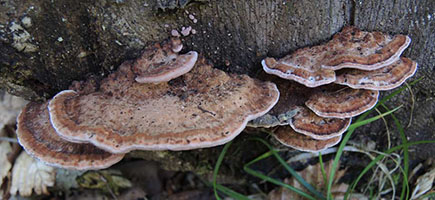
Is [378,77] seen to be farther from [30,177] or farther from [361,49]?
[30,177]

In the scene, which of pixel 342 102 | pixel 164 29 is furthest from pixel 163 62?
pixel 342 102

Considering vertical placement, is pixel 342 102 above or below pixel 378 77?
below

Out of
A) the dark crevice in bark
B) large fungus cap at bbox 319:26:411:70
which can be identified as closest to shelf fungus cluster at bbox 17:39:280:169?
large fungus cap at bbox 319:26:411:70

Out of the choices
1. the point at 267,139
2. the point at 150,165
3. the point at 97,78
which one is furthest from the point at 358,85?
the point at 150,165

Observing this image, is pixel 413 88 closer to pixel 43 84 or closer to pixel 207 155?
pixel 207 155

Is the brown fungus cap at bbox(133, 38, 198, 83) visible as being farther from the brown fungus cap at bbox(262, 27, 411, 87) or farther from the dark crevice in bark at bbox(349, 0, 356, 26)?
the dark crevice in bark at bbox(349, 0, 356, 26)

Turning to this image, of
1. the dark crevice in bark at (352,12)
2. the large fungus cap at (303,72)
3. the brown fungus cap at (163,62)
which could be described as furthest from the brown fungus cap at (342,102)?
the brown fungus cap at (163,62)
